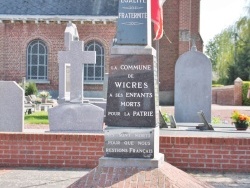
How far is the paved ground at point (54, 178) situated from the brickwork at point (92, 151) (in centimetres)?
25

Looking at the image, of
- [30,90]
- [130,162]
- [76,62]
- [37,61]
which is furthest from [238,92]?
[130,162]

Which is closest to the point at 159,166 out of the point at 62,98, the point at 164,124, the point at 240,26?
the point at 164,124

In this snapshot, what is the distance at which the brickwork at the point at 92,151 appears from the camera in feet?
31.0

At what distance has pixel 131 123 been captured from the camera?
23.5ft

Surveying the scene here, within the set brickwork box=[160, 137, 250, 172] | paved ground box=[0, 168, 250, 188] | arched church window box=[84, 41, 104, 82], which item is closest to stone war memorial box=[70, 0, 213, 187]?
paved ground box=[0, 168, 250, 188]

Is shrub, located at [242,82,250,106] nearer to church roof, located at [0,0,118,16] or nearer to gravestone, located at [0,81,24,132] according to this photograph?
church roof, located at [0,0,118,16]

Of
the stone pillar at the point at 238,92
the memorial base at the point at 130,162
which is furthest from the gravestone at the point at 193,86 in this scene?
the stone pillar at the point at 238,92

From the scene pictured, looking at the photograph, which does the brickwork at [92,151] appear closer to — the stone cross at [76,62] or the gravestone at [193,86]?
the stone cross at [76,62]

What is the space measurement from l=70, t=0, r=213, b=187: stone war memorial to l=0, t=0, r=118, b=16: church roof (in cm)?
2286

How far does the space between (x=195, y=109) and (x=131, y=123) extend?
8.54 m

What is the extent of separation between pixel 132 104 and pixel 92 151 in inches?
108

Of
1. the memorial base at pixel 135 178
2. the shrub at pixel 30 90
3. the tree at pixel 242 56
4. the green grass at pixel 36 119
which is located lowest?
the memorial base at pixel 135 178

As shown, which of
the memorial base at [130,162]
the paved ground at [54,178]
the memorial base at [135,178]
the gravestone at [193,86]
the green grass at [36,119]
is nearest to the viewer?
the memorial base at [135,178]

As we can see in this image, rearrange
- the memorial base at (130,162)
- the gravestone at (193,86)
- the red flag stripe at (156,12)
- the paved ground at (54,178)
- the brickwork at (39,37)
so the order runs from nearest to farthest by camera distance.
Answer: the memorial base at (130,162), the paved ground at (54,178), the red flag stripe at (156,12), the gravestone at (193,86), the brickwork at (39,37)
